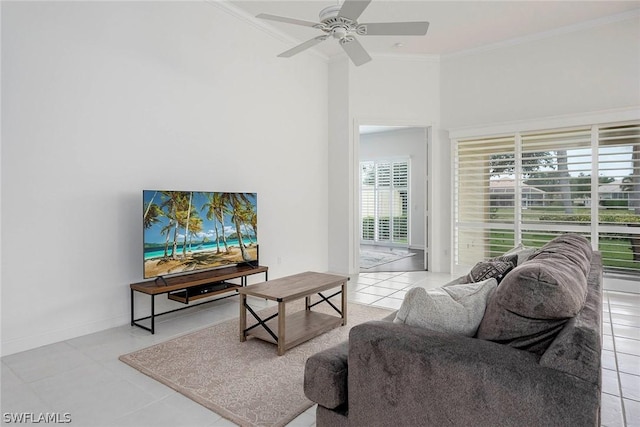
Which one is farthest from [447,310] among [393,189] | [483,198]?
[393,189]

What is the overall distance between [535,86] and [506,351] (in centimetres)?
527

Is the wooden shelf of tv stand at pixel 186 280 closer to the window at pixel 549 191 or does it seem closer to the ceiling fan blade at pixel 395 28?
the ceiling fan blade at pixel 395 28

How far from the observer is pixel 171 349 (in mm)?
2973

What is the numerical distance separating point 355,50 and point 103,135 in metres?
2.45

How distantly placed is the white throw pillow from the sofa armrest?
2.4 inches

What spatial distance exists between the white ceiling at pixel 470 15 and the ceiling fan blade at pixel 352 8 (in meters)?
1.92

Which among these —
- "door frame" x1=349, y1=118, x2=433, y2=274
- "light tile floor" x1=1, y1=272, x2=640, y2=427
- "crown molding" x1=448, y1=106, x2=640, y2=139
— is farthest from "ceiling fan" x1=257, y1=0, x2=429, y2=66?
"crown molding" x1=448, y1=106, x2=640, y2=139

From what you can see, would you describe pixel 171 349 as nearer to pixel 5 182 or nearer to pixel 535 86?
pixel 5 182

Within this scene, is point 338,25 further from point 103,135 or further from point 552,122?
point 552,122

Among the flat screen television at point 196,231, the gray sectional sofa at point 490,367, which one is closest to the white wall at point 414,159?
the flat screen television at point 196,231

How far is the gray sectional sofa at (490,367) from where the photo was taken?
1.16 metres

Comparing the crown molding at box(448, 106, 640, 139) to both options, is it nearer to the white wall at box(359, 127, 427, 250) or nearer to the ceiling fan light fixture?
the white wall at box(359, 127, 427, 250)

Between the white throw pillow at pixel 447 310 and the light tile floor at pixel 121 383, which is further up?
the white throw pillow at pixel 447 310

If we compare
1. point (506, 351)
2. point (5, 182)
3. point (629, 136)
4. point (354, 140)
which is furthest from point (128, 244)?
point (629, 136)
